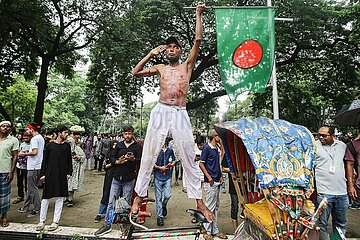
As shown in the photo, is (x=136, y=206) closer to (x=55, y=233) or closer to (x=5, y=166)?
(x=55, y=233)

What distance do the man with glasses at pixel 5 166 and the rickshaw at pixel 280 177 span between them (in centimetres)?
421

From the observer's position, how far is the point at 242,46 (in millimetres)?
6242

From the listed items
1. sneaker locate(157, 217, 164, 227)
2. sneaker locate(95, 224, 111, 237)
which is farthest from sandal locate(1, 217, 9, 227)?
sneaker locate(157, 217, 164, 227)

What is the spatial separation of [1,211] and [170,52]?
4.45 meters

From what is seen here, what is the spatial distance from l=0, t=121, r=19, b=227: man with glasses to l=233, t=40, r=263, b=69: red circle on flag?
14.9ft

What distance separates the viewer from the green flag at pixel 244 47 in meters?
5.82

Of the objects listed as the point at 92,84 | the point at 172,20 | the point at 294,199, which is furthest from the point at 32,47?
the point at 294,199

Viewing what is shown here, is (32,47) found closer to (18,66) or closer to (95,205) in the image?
(18,66)

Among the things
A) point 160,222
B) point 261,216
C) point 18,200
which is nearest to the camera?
point 261,216

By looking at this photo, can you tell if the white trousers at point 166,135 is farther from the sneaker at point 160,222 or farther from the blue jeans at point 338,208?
the sneaker at point 160,222

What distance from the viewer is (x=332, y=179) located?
4320 millimetres

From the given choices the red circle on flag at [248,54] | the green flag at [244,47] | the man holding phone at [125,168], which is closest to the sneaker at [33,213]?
the man holding phone at [125,168]

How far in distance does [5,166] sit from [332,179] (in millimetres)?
5487

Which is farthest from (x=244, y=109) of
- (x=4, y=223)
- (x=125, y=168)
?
(x=4, y=223)
